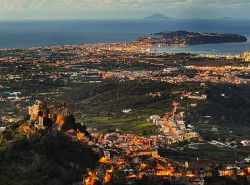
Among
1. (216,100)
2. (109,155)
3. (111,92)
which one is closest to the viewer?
(109,155)

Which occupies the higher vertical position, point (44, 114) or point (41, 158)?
point (44, 114)

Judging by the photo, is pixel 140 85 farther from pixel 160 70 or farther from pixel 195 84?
pixel 160 70

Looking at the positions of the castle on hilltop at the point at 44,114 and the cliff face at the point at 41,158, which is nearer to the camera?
the cliff face at the point at 41,158

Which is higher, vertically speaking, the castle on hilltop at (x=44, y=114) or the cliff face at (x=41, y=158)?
the castle on hilltop at (x=44, y=114)

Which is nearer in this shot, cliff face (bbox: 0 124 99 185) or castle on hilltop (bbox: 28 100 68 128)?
cliff face (bbox: 0 124 99 185)

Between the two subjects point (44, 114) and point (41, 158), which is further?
point (44, 114)

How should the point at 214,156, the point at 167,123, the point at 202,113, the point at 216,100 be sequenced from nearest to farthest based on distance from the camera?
the point at 214,156
the point at 167,123
the point at 202,113
the point at 216,100

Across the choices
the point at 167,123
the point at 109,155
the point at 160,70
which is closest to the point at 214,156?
the point at 109,155

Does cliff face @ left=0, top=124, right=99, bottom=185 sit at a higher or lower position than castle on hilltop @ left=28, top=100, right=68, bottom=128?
lower
